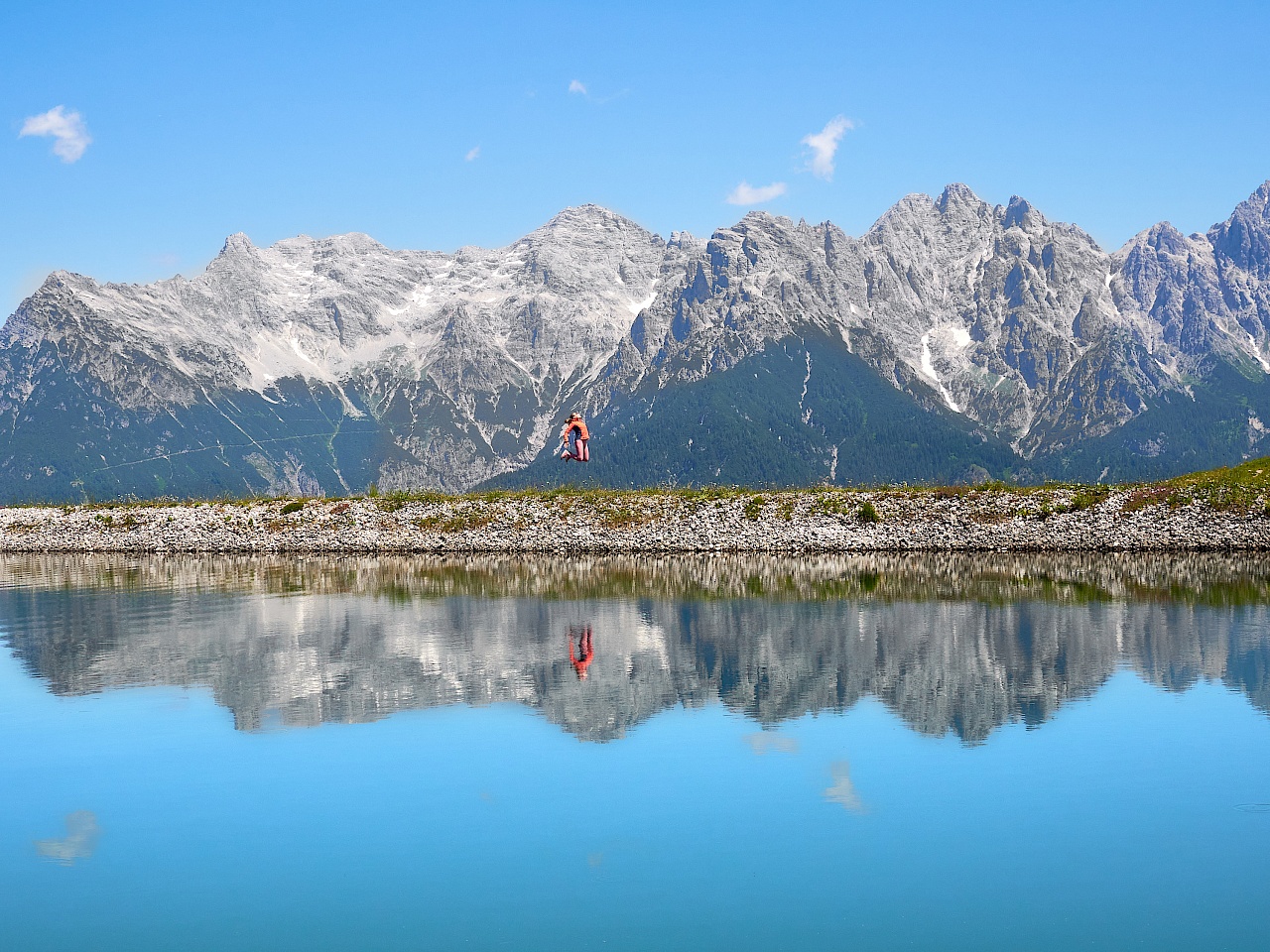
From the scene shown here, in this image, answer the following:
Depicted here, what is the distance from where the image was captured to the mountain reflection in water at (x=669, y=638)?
121ft

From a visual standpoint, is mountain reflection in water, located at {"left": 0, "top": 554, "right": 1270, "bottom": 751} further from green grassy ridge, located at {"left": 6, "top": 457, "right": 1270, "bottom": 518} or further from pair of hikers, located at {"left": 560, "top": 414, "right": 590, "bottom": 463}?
green grassy ridge, located at {"left": 6, "top": 457, "right": 1270, "bottom": 518}

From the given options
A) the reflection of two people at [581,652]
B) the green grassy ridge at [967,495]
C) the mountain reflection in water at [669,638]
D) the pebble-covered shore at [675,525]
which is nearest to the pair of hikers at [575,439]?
the reflection of two people at [581,652]

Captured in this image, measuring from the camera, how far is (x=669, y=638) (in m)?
48.5

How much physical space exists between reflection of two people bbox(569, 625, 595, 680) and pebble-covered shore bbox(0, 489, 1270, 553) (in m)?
41.5

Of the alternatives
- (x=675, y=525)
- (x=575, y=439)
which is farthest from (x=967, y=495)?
(x=575, y=439)

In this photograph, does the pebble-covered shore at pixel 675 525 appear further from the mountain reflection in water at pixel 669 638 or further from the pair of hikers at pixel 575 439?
the pair of hikers at pixel 575 439

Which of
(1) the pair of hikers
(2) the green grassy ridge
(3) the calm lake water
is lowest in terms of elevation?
(3) the calm lake water

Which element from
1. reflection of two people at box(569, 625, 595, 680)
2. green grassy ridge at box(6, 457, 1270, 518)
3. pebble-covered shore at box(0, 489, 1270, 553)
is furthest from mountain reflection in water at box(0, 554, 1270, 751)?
green grassy ridge at box(6, 457, 1270, 518)

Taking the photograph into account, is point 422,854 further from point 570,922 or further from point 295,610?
point 295,610

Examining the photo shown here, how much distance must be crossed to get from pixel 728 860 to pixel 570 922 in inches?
150

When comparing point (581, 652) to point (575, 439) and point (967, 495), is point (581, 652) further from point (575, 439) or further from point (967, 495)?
point (967, 495)

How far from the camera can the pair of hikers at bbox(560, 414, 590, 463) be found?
48.9 meters

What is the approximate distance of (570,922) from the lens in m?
20.2

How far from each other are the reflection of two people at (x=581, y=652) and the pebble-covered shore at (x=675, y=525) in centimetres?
4146
